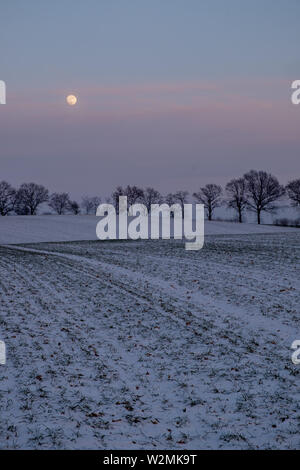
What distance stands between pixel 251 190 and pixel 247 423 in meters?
95.2

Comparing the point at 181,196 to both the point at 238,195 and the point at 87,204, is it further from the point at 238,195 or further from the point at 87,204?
the point at 87,204

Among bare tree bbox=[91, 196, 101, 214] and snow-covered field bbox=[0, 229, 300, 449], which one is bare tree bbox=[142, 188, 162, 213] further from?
snow-covered field bbox=[0, 229, 300, 449]

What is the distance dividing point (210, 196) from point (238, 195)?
14.9 meters

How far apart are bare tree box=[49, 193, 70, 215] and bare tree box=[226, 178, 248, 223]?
65.8 meters

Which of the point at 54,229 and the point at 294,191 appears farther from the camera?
the point at 294,191

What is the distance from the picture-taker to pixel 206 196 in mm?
114375

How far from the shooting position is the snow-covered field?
602 cm

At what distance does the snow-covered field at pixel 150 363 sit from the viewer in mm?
6020

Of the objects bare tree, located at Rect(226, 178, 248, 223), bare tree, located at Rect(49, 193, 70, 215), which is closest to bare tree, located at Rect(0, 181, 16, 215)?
bare tree, located at Rect(49, 193, 70, 215)

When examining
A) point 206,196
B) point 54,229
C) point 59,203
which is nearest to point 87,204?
Result: point 59,203

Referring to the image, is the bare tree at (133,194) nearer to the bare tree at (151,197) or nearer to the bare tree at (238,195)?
the bare tree at (151,197)

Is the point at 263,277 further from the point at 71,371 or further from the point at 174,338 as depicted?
the point at 71,371
